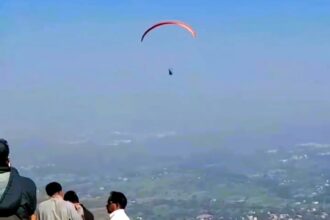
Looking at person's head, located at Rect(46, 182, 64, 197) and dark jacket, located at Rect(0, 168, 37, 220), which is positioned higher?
person's head, located at Rect(46, 182, 64, 197)

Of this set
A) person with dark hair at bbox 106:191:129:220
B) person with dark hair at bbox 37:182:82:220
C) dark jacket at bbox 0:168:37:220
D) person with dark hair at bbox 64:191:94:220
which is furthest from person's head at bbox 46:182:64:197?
dark jacket at bbox 0:168:37:220

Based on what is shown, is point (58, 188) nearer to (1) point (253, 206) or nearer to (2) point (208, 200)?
(1) point (253, 206)

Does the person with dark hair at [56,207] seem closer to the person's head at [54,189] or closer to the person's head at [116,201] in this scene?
the person's head at [54,189]

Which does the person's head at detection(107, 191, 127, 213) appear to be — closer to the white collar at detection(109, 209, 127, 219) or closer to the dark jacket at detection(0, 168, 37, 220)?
the white collar at detection(109, 209, 127, 219)

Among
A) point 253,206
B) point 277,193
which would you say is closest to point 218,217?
point 253,206

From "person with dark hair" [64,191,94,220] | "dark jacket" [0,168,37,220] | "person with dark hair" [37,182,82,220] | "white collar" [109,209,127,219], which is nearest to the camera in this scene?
"dark jacket" [0,168,37,220]

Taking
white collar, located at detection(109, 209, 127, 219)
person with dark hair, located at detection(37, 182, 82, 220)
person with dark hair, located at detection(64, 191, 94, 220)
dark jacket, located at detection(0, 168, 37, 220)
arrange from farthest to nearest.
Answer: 1. person with dark hair, located at detection(64, 191, 94, 220)
2. person with dark hair, located at detection(37, 182, 82, 220)
3. white collar, located at detection(109, 209, 127, 219)
4. dark jacket, located at detection(0, 168, 37, 220)
